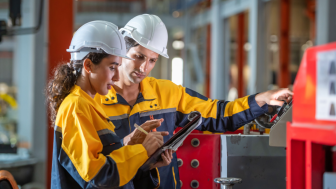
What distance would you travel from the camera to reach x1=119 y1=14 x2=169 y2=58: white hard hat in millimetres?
2148

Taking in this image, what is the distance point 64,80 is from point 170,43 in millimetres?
8538

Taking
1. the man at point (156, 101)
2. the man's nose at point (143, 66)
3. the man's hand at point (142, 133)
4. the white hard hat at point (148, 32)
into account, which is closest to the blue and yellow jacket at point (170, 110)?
the man at point (156, 101)

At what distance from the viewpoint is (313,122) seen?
1130 mm

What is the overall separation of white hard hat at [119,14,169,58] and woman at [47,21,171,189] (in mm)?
438

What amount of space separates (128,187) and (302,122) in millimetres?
810

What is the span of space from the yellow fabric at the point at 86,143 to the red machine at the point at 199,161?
2.52 ft

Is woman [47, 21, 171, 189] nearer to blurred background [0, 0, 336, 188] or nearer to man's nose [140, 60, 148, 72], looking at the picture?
man's nose [140, 60, 148, 72]

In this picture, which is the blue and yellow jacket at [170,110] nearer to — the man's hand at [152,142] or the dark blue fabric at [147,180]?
the dark blue fabric at [147,180]

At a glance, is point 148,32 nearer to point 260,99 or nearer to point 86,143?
point 260,99

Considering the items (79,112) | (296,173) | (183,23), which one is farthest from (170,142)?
(183,23)

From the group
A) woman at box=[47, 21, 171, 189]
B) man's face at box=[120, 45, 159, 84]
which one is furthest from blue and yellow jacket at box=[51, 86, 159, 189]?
man's face at box=[120, 45, 159, 84]

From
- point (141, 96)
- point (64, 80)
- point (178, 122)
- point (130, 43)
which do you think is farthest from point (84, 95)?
point (178, 122)

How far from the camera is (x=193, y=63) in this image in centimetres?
920

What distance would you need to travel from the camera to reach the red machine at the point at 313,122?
3.51 feet
